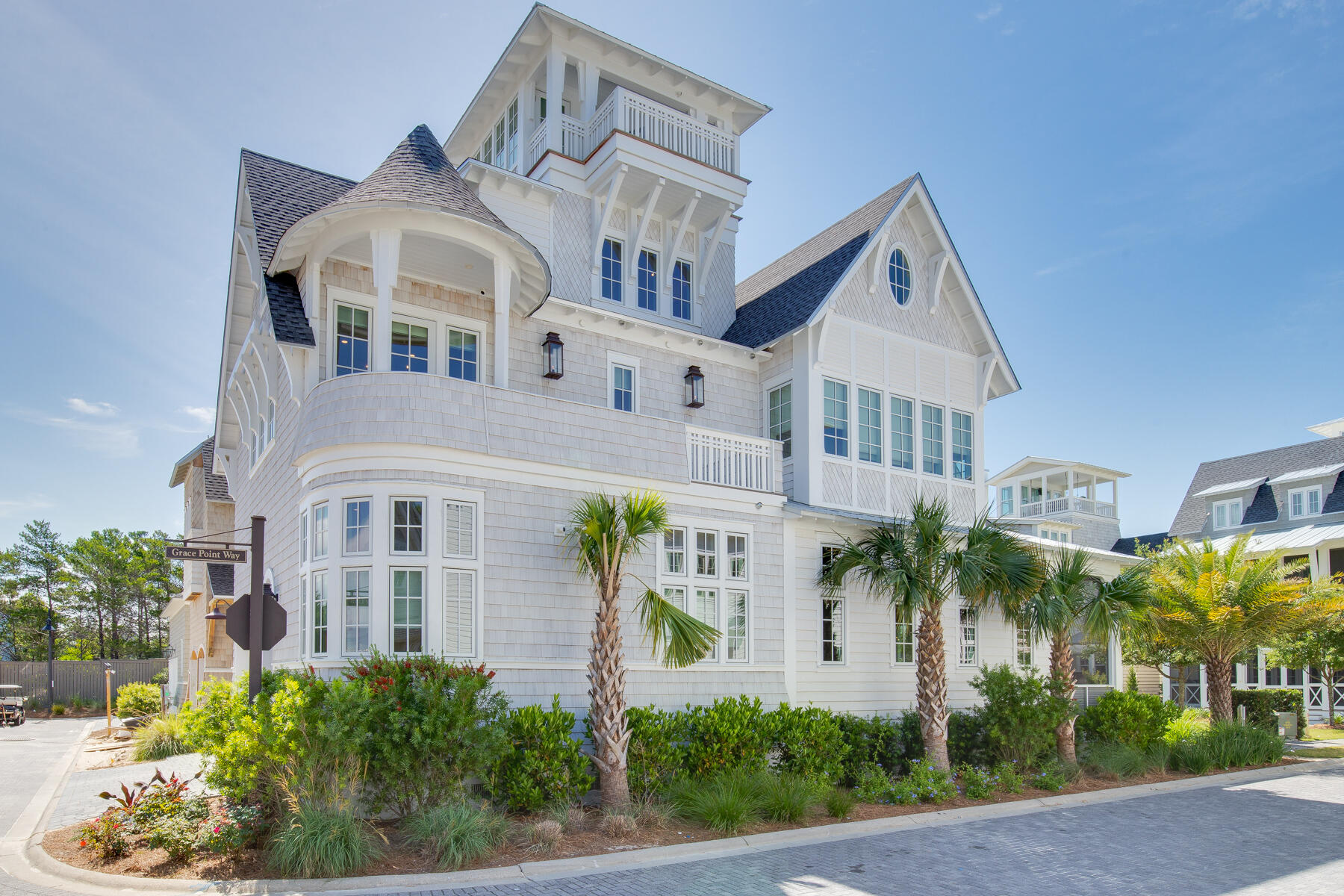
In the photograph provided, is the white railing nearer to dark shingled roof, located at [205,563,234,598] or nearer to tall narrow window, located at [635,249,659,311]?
tall narrow window, located at [635,249,659,311]

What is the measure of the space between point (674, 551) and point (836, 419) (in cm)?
532

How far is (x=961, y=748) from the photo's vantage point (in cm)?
1647

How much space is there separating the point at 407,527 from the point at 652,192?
29.9 feet

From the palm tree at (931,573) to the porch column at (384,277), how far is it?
8.41 meters

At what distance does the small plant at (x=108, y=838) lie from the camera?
364 inches

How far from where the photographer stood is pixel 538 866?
918 centimetres

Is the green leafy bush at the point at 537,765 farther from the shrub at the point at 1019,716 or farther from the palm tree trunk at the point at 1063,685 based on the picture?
the palm tree trunk at the point at 1063,685

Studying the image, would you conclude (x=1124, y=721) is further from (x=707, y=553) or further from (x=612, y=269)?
(x=612, y=269)

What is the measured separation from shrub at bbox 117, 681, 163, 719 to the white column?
1906 cm

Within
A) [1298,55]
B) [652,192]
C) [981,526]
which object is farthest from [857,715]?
[1298,55]

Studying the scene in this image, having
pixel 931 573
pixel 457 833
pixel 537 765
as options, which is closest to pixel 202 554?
pixel 457 833

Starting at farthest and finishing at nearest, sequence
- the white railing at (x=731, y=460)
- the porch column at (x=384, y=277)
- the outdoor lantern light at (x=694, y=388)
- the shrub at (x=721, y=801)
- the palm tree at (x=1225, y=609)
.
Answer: the palm tree at (x=1225, y=609) < the outdoor lantern light at (x=694, y=388) < the white railing at (x=731, y=460) < the porch column at (x=384, y=277) < the shrub at (x=721, y=801)

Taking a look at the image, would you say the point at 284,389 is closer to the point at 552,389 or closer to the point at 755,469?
the point at 552,389

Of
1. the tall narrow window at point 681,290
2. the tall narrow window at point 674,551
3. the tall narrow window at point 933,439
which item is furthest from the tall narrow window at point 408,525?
the tall narrow window at point 933,439
